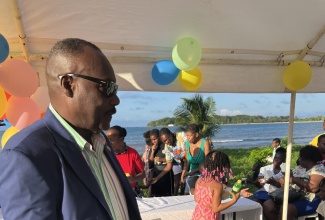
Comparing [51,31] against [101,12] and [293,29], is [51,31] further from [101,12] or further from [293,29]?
[293,29]

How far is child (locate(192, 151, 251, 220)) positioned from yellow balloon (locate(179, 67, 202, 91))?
0.66 meters

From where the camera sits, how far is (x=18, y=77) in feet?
8.15

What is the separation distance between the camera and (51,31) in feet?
8.56

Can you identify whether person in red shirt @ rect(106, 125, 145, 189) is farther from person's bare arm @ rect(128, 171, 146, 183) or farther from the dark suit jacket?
the dark suit jacket

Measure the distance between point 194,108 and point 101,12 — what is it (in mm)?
13734

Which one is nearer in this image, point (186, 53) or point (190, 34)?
point (186, 53)

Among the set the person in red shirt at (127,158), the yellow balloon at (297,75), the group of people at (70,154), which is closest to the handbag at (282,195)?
the yellow balloon at (297,75)

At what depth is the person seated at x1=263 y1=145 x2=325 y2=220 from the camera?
11.2 ft

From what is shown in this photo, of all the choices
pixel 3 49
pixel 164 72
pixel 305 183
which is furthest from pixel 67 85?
pixel 305 183

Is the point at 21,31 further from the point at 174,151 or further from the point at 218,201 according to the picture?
the point at 174,151

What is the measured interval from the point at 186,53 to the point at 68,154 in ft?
6.19

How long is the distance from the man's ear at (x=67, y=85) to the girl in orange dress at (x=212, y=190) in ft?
6.94

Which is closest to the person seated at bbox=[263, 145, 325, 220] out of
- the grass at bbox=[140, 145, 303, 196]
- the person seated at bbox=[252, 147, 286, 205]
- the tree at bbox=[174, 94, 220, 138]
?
the person seated at bbox=[252, 147, 286, 205]

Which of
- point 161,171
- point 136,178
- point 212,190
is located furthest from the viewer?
point 161,171
